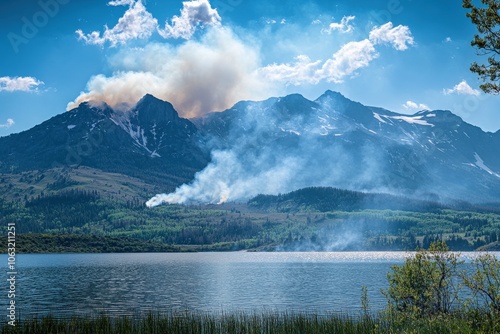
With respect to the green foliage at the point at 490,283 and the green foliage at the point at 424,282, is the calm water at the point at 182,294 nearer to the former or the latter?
the green foliage at the point at 424,282

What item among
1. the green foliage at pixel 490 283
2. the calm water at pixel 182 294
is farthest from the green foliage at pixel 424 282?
the calm water at pixel 182 294

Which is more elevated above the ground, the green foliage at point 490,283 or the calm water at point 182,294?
the green foliage at point 490,283

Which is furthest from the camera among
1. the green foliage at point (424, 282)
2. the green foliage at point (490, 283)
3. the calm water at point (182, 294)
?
the calm water at point (182, 294)

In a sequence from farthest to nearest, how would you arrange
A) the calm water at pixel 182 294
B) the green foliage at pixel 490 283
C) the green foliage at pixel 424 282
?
the calm water at pixel 182 294 < the green foliage at pixel 424 282 < the green foliage at pixel 490 283

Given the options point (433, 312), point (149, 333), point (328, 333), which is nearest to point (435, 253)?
point (433, 312)

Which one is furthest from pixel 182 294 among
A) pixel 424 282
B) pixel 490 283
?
pixel 490 283

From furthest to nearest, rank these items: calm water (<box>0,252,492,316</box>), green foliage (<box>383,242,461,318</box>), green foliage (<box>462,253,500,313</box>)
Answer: calm water (<box>0,252,492,316</box>), green foliage (<box>383,242,461,318</box>), green foliage (<box>462,253,500,313</box>)

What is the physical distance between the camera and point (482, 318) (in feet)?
123

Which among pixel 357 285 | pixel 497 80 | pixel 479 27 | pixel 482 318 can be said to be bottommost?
pixel 357 285

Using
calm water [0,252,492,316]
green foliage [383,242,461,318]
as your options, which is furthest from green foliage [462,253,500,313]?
calm water [0,252,492,316]

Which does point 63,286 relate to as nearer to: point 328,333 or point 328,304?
point 328,304

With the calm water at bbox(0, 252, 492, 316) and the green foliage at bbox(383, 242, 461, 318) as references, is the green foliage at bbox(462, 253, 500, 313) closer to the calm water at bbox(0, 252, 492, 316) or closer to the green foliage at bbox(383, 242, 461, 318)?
the green foliage at bbox(383, 242, 461, 318)

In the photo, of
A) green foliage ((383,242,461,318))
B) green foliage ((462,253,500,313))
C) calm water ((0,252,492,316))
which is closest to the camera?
green foliage ((462,253,500,313))

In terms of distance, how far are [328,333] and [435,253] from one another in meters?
12.2
